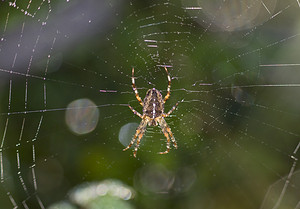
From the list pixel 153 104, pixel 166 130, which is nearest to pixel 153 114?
pixel 153 104

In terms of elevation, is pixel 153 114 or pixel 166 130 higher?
pixel 153 114

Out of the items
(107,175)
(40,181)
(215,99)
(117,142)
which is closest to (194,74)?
(215,99)

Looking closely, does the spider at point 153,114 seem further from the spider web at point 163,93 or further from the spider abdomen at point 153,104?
the spider web at point 163,93

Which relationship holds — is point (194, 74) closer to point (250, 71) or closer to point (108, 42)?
point (250, 71)

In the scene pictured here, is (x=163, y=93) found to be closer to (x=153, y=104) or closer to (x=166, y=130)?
(x=153, y=104)

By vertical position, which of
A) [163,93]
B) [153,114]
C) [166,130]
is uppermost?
[163,93]

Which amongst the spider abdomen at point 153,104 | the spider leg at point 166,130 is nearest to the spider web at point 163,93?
the spider leg at point 166,130

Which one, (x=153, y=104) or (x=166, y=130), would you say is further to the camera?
(x=166, y=130)

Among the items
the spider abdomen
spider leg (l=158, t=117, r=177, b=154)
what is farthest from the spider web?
the spider abdomen
